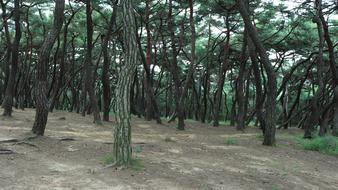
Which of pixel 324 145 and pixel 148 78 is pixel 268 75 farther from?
pixel 148 78

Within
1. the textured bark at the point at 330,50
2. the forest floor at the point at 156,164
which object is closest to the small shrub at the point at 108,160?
the forest floor at the point at 156,164

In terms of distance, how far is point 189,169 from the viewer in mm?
7730

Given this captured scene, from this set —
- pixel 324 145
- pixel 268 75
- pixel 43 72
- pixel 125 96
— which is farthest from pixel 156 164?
pixel 324 145

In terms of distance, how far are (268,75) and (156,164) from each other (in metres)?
4.77

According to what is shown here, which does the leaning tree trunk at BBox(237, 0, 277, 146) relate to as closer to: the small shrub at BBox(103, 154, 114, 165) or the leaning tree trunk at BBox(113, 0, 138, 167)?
the leaning tree trunk at BBox(113, 0, 138, 167)

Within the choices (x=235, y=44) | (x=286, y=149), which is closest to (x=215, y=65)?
(x=235, y=44)

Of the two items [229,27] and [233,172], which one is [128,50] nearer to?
[233,172]

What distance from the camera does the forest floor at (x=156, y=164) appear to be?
648 centimetres

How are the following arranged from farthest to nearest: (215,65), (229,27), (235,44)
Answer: (215,65) < (235,44) < (229,27)

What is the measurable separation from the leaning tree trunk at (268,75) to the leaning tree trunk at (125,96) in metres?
4.38

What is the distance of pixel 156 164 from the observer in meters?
7.84

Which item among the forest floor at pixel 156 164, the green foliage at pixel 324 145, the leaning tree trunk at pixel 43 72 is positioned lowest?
the forest floor at pixel 156 164

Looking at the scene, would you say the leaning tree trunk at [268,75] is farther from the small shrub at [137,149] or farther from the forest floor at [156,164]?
the small shrub at [137,149]

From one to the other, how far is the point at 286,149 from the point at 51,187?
7381 mm
